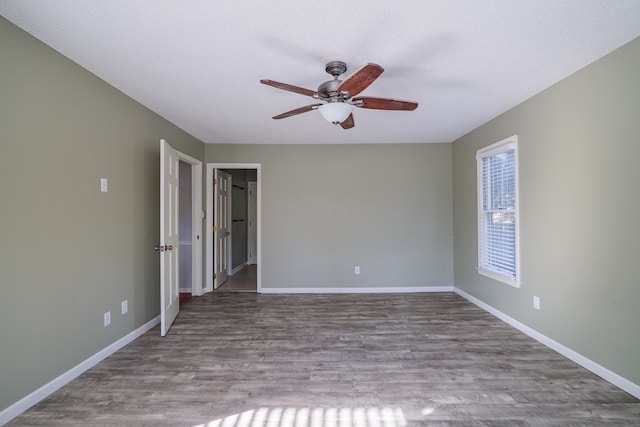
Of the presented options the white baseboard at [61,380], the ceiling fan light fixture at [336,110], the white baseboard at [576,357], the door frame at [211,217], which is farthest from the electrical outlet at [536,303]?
the white baseboard at [61,380]

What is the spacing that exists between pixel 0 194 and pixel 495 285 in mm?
4534

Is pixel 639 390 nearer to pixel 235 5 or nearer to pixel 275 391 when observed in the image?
pixel 275 391

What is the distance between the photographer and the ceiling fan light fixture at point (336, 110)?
215 centimetres

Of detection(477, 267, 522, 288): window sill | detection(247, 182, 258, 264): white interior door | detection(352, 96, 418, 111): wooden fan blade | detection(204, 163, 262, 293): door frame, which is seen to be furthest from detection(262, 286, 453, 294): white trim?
detection(352, 96, 418, 111): wooden fan blade

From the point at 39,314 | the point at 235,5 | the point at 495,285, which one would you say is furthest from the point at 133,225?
the point at 495,285

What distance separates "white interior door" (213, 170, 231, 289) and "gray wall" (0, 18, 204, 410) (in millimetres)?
1813

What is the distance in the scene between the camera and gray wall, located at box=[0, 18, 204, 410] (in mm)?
1775

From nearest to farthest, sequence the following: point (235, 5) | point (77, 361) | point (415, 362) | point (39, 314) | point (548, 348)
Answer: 1. point (235, 5)
2. point (39, 314)
3. point (77, 361)
4. point (415, 362)
5. point (548, 348)

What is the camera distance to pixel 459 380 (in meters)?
2.21

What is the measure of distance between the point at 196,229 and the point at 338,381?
127 inches

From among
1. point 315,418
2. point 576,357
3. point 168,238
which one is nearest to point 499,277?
point 576,357

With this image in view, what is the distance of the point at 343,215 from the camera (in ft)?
15.6

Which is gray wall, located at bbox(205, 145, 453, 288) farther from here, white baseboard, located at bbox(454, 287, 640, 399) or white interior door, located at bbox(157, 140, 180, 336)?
white interior door, located at bbox(157, 140, 180, 336)

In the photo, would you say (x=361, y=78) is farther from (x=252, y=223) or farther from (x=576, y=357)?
(x=252, y=223)
